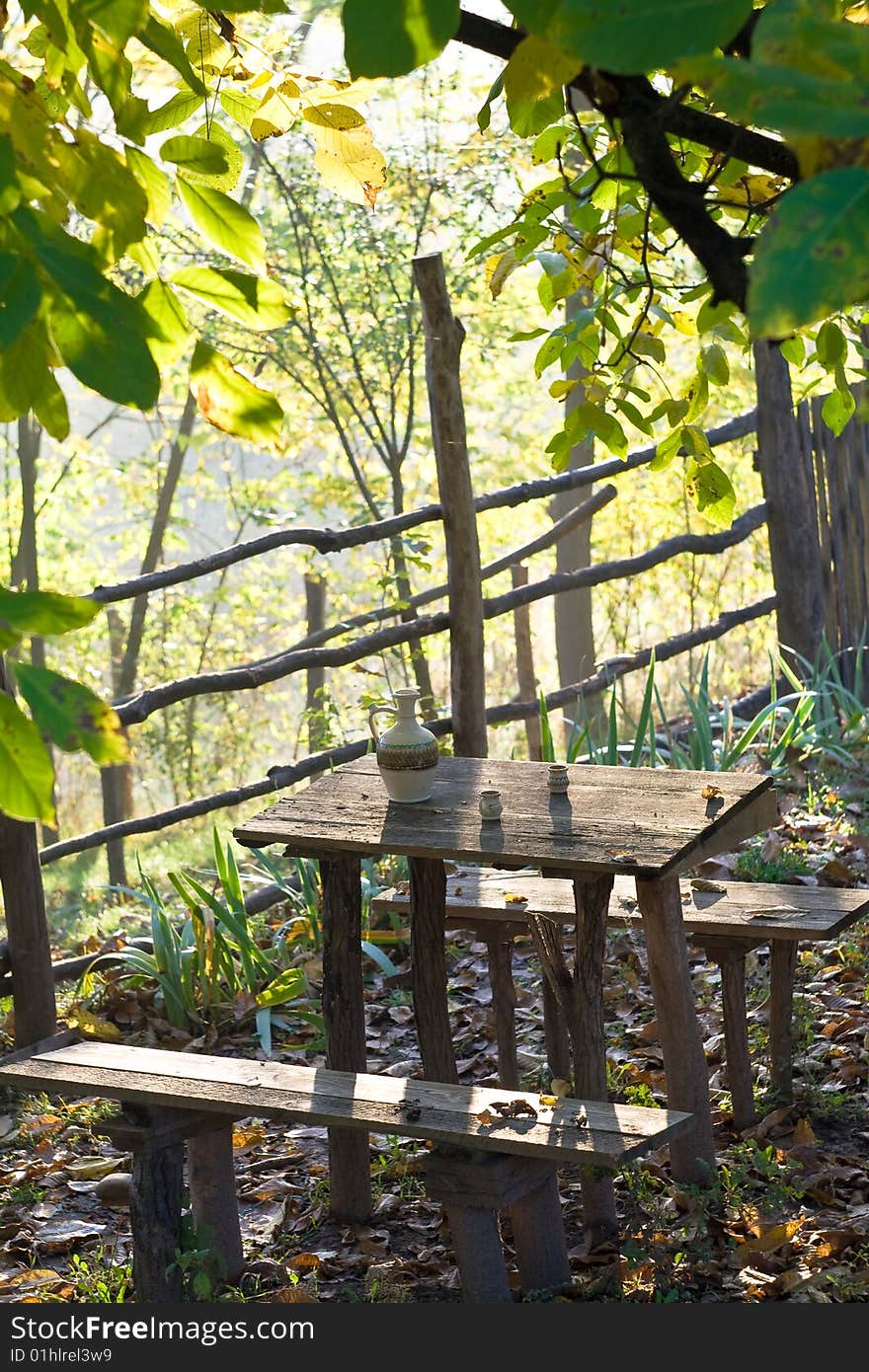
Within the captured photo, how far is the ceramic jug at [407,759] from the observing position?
2.96m

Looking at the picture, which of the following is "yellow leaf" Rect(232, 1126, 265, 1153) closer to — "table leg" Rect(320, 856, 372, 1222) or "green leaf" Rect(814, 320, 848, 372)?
"table leg" Rect(320, 856, 372, 1222)

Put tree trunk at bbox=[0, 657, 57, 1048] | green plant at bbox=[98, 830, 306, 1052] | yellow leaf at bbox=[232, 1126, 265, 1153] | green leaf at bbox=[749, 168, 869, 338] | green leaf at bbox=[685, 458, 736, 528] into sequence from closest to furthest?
green leaf at bbox=[749, 168, 869, 338]
green leaf at bbox=[685, 458, 736, 528]
yellow leaf at bbox=[232, 1126, 265, 1153]
tree trunk at bbox=[0, 657, 57, 1048]
green plant at bbox=[98, 830, 306, 1052]

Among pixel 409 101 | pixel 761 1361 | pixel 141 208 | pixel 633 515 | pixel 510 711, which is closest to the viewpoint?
pixel 141 208

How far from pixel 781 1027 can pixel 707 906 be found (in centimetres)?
32

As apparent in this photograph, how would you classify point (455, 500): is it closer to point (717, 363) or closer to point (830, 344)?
point (717, 363)

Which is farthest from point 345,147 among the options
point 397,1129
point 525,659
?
point 525,659

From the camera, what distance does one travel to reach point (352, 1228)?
294 cm

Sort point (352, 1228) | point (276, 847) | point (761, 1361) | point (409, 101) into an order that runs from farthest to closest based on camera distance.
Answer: point (409, 101), point (276, 847), point (352, 1228), point (761, 1361)

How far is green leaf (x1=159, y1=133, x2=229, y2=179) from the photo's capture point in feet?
3.22

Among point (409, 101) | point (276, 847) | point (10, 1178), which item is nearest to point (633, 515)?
point (409, 101)

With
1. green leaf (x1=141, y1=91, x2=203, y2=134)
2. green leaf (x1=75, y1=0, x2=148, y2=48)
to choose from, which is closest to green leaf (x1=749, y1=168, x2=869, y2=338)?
green leaf (x1=75, y1=0, x2=148, y2=48)

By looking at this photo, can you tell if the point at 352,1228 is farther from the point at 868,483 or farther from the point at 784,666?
the point at 868,483

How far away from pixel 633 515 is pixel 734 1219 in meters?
7.85

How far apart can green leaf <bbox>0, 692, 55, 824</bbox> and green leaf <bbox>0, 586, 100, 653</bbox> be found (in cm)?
5
